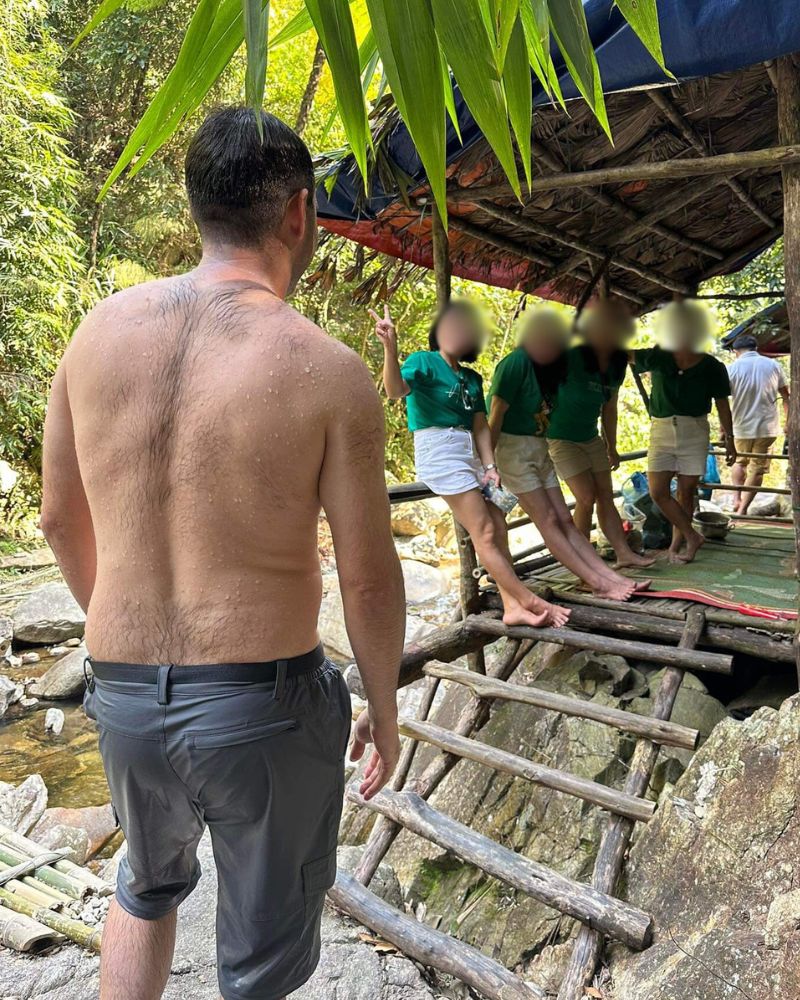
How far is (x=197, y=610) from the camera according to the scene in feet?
4.42

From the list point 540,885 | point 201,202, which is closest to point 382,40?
point 201,202

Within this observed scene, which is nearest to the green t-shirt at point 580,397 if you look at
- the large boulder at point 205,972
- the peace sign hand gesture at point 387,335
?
the peace sign hand gesture at point 387,335

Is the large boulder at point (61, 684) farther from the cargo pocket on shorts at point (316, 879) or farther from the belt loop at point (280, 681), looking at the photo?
the belt loop at point (280, 681)

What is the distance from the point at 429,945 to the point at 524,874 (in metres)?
0.36

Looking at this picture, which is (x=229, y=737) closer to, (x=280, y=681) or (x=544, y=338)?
(x=280, y=681)

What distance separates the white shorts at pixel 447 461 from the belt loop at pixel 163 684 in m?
2.38

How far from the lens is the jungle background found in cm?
773

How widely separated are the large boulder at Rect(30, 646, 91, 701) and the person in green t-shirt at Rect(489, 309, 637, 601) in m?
4.39

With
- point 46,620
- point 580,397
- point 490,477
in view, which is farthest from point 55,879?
point 46,620

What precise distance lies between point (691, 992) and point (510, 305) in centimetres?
982

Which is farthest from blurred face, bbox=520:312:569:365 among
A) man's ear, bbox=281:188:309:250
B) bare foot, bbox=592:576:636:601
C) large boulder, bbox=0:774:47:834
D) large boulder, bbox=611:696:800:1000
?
large boulder, bbox=0:774:47:834

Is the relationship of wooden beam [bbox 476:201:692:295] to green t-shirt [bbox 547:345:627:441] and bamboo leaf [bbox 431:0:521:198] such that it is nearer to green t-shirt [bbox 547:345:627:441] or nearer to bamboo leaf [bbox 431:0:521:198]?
green t-shirt [bbox 547:345:627:441]

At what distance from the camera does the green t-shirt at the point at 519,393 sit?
3930 millimetres

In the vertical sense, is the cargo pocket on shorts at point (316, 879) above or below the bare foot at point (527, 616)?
below
